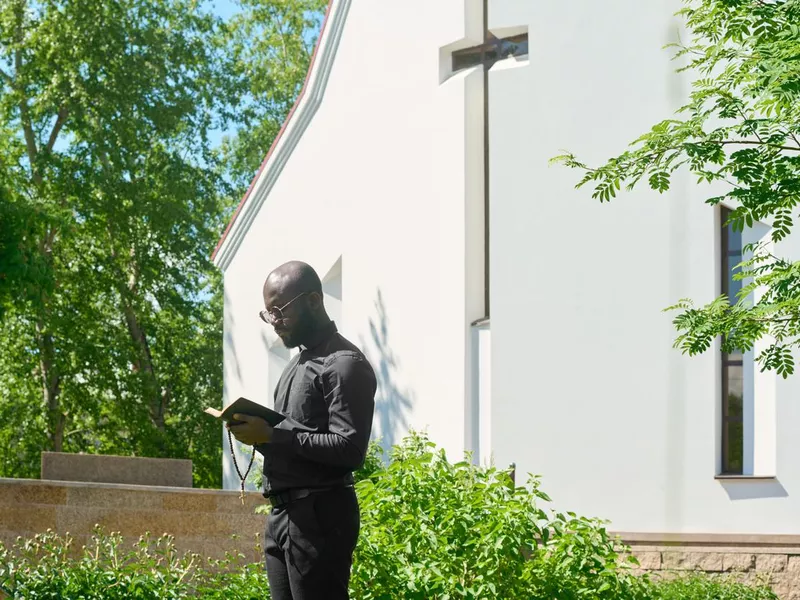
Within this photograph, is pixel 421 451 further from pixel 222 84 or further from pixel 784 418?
pixel 222 84

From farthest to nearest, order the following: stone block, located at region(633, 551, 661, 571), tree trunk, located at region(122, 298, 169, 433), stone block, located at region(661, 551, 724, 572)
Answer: tree trunk, located at region(122, 298, 169, 433) < stone block, located at region(633, 551, 661, 571) < stone block, located at region(661, 551, 724, 572)

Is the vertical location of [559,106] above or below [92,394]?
above

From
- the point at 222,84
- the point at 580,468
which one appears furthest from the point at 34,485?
the point at 222,84

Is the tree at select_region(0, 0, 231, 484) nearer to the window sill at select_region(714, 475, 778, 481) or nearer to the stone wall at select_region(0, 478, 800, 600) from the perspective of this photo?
the stone wall at select_region(0, 478, 800, 600)

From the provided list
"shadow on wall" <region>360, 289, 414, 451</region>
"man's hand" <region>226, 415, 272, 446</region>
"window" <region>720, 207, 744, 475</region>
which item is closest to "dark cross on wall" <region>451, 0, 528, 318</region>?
"shadow on wall" <region>360, 289, 414, 451</region>

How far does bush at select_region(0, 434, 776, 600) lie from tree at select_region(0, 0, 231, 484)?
61.1 ft

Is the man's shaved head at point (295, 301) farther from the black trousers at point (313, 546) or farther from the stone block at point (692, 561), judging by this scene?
the stone block at point (692, 561)

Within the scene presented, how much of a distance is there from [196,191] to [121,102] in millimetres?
2812

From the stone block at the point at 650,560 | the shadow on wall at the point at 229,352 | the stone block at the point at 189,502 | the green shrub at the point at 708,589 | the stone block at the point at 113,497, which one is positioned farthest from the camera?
the shadow on wall at the point at 229,352

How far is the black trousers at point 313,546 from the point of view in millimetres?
3623

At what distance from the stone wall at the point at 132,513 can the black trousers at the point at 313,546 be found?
20.4 feet

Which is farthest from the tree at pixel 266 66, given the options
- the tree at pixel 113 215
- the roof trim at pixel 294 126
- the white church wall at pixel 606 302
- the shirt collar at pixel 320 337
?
the shirt collar at pixel 320 337

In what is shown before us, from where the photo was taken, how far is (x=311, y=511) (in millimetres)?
3662

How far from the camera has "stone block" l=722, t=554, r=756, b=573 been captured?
936 centimetres
